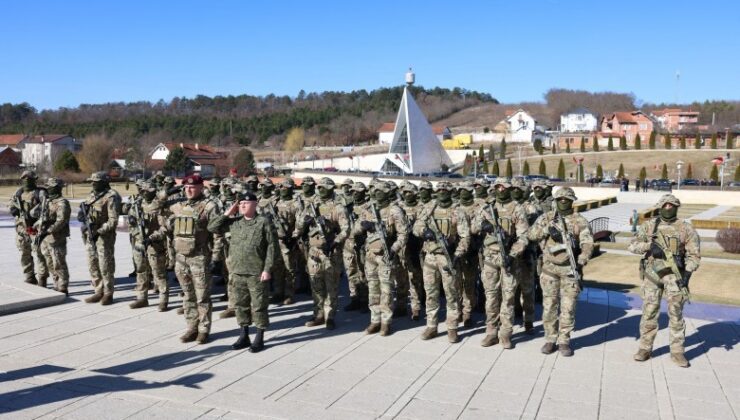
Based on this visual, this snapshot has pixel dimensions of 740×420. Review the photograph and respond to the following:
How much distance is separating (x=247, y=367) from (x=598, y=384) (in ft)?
12.3

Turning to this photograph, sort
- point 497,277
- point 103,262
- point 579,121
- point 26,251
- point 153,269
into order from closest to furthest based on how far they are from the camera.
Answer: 1. point 497,277
2. point 153,269
3. point 103,262
4. point 26,251
5. point 579,121

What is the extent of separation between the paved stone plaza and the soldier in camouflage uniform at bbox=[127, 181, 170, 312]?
1.21 ft

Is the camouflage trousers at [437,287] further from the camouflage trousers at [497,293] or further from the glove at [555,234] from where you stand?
the glove at [555,234]

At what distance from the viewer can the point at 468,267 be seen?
871 cm

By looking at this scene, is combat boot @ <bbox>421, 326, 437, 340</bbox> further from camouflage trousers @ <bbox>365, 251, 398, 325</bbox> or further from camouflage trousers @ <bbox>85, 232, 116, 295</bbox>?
camouflage trousers @ <bbox>85, 232, 116, 295</bbox>

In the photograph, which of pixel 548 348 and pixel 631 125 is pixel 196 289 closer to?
pixel 548 348

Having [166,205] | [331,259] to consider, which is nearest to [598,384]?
[331,259]

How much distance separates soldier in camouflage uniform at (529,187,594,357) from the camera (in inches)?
282

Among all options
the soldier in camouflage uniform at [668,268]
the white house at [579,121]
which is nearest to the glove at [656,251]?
the soldier in camouflage uniform at [668,268]

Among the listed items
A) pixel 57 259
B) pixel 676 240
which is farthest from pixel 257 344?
pixel 676 240

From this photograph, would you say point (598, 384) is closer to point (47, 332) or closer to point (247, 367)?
point (247, 367)

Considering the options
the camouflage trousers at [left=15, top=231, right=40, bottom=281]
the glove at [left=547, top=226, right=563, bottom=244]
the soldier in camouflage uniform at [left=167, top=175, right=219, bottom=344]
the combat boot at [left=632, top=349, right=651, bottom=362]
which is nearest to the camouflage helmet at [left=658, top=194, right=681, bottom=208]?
the glove at [left=547, top=226, right=563, bottom=244]

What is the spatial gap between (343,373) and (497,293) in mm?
2349

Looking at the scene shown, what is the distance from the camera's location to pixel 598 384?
6293 millimetres
